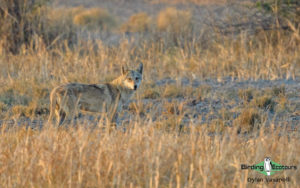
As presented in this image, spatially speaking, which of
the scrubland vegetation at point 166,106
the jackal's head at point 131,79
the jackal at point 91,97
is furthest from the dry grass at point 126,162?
the jackal's head at point 131,79

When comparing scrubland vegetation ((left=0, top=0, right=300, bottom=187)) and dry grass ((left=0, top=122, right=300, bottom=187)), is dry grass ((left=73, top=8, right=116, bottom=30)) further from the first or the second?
dry grass ((left=0, top=122, right=300, bottom=187))

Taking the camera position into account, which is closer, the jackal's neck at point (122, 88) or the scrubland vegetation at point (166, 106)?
the scrubland vegetation at point (166, 106)

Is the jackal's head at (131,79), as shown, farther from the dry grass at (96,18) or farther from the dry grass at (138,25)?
the dry grass at (96,18)

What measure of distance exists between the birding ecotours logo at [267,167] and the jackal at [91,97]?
2251 millimetres

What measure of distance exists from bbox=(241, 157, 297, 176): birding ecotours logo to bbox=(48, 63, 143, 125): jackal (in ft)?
7.38

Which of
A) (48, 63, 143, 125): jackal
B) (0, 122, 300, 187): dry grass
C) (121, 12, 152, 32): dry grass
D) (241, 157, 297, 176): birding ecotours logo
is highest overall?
(121, 12, 152, 32): dry grass

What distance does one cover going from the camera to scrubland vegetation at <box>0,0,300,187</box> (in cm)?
513

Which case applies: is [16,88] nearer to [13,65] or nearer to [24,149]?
[13,65]

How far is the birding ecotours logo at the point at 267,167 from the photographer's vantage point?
5.36 meters

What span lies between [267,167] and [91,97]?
3.12 m

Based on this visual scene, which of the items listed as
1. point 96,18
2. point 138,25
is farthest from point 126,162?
point 96,18

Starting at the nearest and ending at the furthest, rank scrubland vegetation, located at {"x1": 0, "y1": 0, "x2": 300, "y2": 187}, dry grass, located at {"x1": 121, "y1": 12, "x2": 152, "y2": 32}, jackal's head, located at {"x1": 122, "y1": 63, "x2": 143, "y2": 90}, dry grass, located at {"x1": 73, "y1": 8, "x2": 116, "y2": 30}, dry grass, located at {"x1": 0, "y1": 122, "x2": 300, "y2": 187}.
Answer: dry grass, located at {"x1": 0, "y1": 122, "x2": 300, "y2": 187}
scrubland vegetation, located at {"x1": 0, "y1": 0, "x2": 300, "y2": 187}
jackal's head, located at {"x1": 122, "y1": 63, "x2": 143, "y2": 90}
dry grass, located at {"x1": 121, "y1": 12, "x2": 152, "y2": 32}
dry grass, located at {"x1": 73, "y1": 8, "x2": 116, "y2": 30}

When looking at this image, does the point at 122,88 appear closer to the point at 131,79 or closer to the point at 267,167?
the point at 131,79

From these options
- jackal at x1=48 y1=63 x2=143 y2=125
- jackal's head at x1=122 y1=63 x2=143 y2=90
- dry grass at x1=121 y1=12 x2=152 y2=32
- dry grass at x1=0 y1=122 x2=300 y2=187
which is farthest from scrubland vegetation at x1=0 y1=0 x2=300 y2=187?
dry grass at x1=121 y1=12 x2=152 y2=32
